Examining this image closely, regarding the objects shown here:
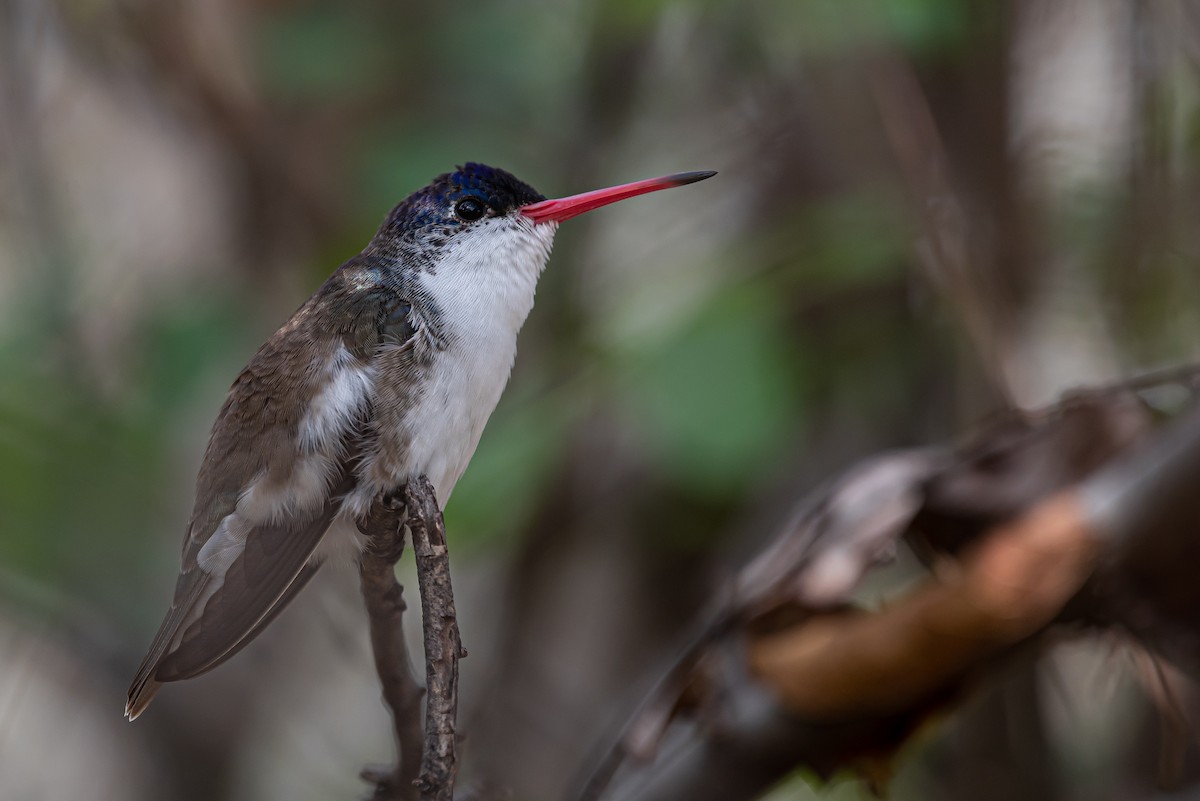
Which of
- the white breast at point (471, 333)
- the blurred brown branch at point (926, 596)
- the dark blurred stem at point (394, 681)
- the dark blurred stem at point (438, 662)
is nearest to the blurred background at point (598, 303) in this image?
the white breast at point (471, 333)

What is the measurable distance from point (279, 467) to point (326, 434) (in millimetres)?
113

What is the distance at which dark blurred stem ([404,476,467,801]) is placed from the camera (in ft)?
5.32

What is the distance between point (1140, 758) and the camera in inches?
139

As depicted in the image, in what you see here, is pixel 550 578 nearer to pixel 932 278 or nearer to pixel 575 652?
pixel 575 652

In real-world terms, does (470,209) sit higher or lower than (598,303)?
higher

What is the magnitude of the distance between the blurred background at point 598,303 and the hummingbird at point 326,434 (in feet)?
1.84

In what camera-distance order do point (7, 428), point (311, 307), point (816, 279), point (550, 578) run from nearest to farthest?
point (311, 307), point (816, 279), point (7, 428), point (550, 578)

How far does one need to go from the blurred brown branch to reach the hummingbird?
2.04 feet

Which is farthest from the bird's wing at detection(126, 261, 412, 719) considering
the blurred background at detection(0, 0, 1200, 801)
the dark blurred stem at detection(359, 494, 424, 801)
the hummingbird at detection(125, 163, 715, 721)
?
the blurred background at detection(0, 0, 1200, 801)

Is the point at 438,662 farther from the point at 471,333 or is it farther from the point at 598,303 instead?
the point at 598,303

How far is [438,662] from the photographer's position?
1.71m

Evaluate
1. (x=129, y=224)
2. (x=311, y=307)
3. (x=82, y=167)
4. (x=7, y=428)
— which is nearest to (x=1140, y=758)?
(x=311, y=307)

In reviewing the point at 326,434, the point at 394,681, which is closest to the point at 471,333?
the point at 326,434

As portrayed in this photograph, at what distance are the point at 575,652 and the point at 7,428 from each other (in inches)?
72.2
